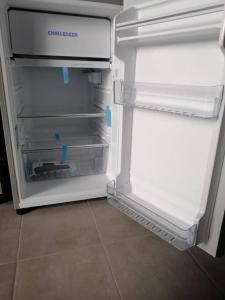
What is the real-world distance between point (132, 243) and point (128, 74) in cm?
78

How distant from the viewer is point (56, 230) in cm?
109

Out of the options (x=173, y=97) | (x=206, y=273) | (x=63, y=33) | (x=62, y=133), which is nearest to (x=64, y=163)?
(x=62, y=133)

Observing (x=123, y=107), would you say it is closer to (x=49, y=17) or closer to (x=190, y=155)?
(x=190, y=155)

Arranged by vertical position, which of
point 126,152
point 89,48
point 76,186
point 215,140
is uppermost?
point 89,48

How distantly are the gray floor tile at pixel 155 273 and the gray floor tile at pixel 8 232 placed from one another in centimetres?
42

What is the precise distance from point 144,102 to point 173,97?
0.15 metres

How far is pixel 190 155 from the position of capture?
35.0 inches

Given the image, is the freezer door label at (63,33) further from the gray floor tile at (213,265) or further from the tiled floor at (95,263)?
the gray floor tile at (213,265)

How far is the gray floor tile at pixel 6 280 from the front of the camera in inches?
30.5

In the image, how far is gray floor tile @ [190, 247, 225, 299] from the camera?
33.6 inches

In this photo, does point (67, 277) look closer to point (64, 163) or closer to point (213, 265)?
point (213, 265)

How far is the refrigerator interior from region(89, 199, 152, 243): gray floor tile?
0.10 metres

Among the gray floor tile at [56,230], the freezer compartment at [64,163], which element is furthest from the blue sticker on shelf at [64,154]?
the gray floor tile at [56,230]


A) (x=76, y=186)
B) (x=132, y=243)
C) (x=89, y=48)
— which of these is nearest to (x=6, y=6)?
(x=89, y=48)
